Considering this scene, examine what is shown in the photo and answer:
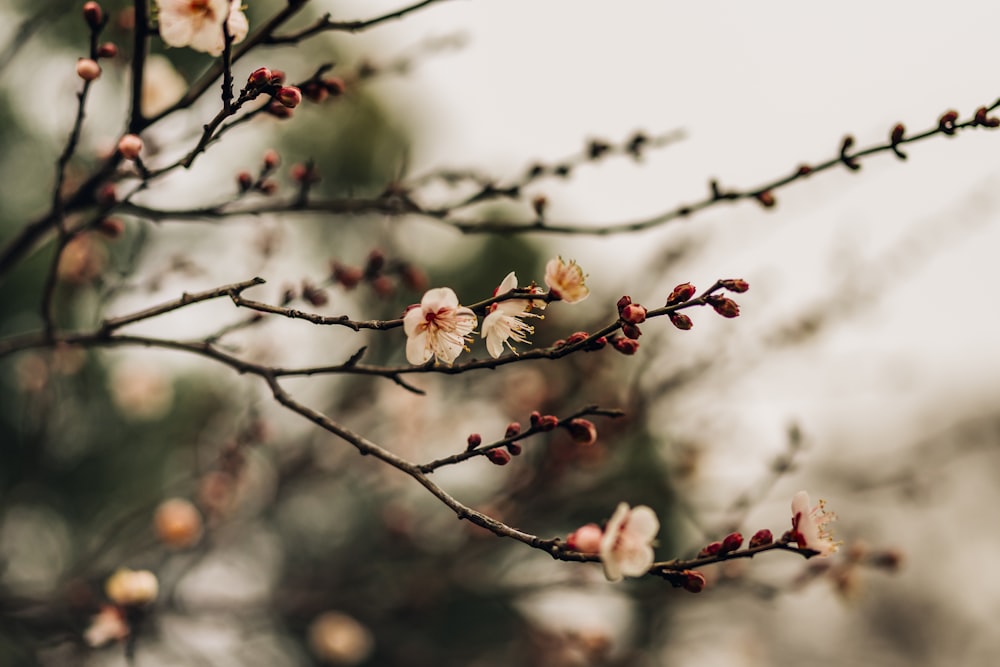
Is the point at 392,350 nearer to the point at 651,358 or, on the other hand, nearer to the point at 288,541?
the point at 651,358

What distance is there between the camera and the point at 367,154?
35.2ft

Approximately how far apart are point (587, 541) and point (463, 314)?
0.46m

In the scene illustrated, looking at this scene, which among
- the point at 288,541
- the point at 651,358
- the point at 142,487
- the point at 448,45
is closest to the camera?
the point at 448,45

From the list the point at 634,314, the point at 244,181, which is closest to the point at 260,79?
the point at 244,181

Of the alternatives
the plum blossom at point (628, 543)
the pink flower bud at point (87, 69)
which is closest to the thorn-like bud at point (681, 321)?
the plum blossom at point (628, 543)

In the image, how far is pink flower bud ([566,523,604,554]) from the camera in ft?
3.47

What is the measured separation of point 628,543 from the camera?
41.6 inches

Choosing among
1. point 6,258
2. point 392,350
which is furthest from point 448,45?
point 392,350

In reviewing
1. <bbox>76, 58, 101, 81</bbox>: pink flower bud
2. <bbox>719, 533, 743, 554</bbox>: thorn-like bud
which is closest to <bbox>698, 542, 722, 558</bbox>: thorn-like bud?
<bbox>719, 533, 743, 554</bbox>: thorn-like bud

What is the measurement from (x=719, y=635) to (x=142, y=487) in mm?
6484

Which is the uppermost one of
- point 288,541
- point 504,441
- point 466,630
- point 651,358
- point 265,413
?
point 504,441

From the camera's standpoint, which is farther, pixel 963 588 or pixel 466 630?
pixel 963 588

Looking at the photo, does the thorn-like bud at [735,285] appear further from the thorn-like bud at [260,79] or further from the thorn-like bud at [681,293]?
the thorn-like bud at [260,79]

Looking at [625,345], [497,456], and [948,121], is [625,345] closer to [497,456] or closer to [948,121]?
[497,456]
